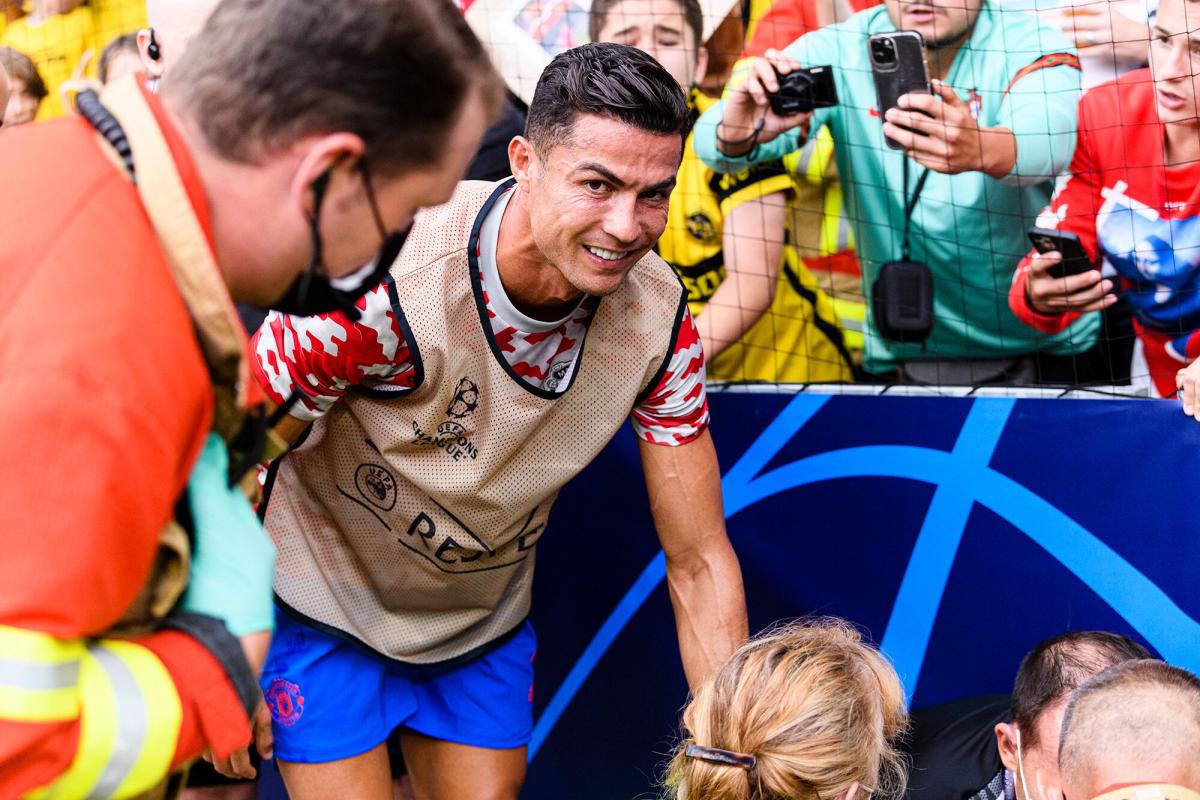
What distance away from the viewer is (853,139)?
345cm

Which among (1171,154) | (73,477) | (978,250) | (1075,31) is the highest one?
(73,477)

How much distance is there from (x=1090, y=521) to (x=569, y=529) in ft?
4.41

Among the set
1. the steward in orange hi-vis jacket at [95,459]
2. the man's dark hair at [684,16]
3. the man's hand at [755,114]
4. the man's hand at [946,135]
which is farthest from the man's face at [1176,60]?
the steward in orange hi-vis jacket at [95,459]

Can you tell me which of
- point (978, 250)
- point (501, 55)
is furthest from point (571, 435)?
point (501, 55)

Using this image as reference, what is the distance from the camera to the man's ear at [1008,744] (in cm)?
244

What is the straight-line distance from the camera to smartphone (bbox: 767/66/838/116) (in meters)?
3.36

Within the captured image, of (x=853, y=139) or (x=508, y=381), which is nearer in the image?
(x=508, y=381)

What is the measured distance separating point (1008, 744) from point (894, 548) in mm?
739

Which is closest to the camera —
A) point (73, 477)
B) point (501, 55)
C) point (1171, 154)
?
point (73, 477)

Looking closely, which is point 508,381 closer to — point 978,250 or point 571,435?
point 571,435

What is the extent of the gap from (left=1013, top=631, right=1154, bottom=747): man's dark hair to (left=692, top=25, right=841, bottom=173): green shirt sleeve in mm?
1494

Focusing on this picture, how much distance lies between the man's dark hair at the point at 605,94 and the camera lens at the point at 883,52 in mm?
1037

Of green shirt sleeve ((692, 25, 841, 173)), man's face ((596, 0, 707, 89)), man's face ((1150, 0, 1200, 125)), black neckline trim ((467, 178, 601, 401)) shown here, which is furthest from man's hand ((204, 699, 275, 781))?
man's face ((1150, 0, 1200, 125))

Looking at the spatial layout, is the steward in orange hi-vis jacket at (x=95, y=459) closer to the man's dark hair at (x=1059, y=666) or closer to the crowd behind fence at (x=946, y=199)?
the man's dark hair at (x=1059, y=666)
